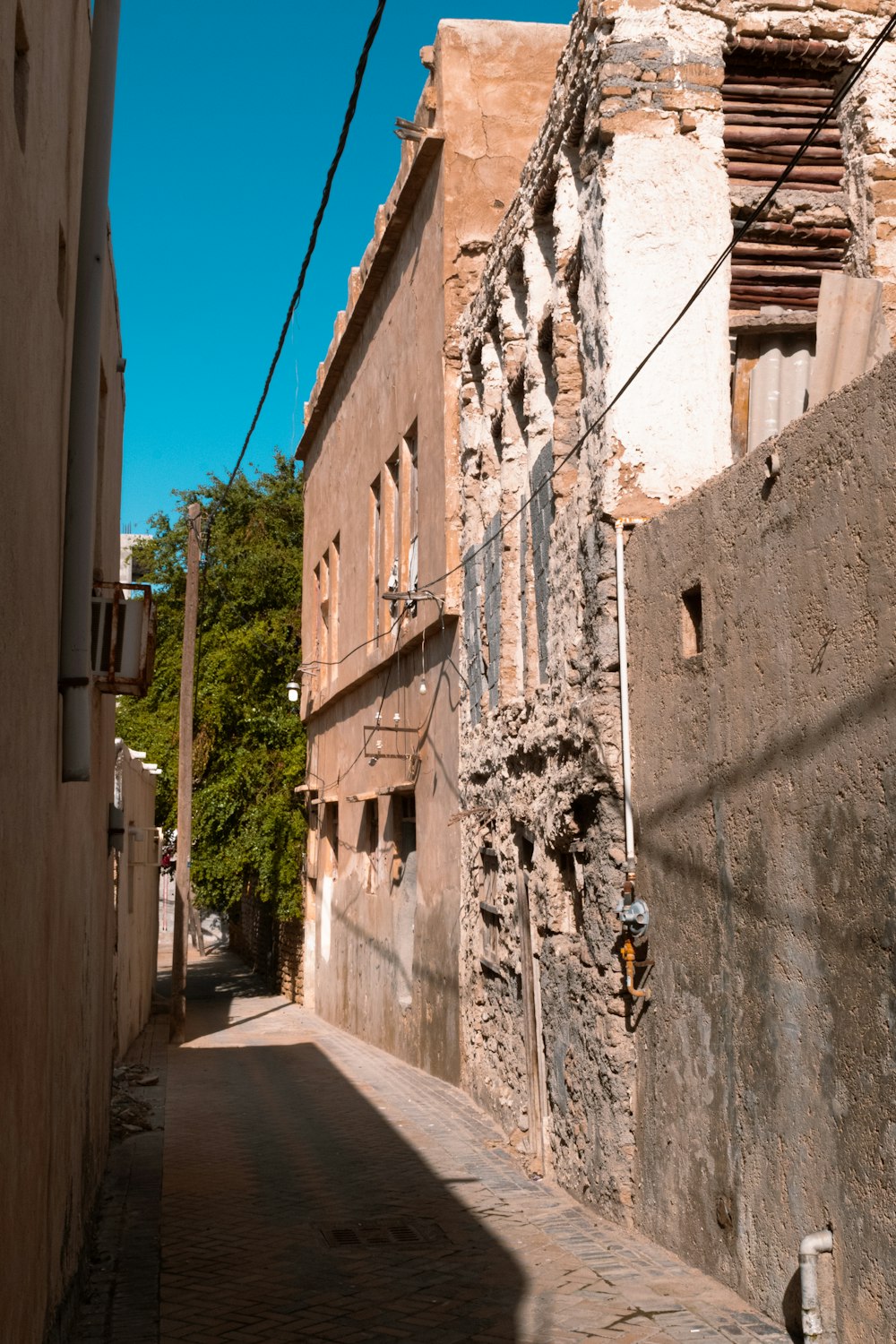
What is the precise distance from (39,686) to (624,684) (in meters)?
3.81

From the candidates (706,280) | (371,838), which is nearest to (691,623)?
(706,280)

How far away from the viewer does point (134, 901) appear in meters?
17.4

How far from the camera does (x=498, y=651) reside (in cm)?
1108

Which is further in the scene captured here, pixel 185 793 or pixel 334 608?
pixel 334 608

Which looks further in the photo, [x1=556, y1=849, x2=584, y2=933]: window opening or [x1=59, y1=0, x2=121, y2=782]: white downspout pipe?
[x1=556, y1=849, x2=584, y2=933]: window opening

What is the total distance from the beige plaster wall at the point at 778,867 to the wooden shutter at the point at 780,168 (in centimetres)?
249

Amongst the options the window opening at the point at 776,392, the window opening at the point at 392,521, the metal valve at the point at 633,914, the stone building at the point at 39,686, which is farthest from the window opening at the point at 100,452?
the window opening at the point at 392,521

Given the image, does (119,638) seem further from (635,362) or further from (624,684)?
(635,362)

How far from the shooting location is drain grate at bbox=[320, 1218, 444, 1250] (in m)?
7.70

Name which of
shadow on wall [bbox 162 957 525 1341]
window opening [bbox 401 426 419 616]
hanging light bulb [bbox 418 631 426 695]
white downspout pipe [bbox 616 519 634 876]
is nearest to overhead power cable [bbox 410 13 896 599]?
white downspout pipe [bbox 616 519 634 876]

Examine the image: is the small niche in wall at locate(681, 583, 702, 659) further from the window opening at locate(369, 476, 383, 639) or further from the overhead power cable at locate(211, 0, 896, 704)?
the window opening at locate(369, 476, 383, 639)

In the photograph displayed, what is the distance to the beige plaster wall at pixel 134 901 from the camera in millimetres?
14055

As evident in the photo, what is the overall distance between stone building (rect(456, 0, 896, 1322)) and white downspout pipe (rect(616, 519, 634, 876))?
77 millimetres

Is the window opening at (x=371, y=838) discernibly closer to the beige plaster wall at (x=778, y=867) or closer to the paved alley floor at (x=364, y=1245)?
the paved alley floor at (x=364, y=1245)
